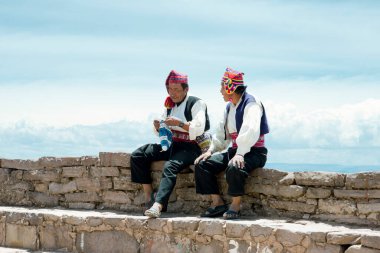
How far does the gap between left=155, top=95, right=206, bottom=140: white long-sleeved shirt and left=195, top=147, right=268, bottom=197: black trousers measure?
16.3 inches

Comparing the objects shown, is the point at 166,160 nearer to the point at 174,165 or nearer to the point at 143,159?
the point at 143,159

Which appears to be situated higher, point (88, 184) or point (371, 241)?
point (88, 184)

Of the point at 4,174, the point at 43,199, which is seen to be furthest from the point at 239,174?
the point at 4,174

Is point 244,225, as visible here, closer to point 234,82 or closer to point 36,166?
point 234,82

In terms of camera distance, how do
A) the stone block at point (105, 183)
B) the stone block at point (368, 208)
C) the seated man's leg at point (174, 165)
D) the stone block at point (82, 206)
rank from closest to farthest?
the stone block at point (368, 208), the seated man's leg at point (174, 165), the stone block at point (105, 183), the stone block at point (82, 206)

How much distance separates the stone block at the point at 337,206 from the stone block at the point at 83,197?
130 inches

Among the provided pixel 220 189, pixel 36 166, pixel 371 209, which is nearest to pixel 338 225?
pixel 371 209

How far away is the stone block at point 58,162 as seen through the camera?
8.84 meters

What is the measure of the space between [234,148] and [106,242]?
204 centimetres

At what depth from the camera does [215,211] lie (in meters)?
7.32

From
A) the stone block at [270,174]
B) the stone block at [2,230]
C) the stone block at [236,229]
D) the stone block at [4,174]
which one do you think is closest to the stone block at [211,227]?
the stone block at [236,229]

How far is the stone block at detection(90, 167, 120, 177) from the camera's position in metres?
8.45

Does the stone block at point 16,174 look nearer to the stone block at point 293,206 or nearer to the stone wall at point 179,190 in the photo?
the stone wall at point 179,190

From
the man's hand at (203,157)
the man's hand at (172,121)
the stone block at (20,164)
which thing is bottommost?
the stone block at (20,164)
